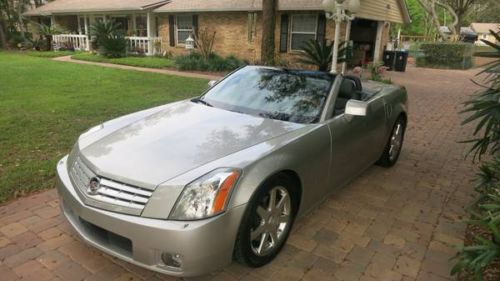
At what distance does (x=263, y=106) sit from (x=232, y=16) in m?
15.0

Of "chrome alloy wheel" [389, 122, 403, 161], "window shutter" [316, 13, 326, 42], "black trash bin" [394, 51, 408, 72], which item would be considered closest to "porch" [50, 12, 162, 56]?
"window shutter" [316, 13, 326, 42]

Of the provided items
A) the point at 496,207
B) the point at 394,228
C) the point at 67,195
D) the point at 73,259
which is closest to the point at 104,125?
the point at 67,195

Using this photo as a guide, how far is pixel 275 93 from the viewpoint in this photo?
372cm

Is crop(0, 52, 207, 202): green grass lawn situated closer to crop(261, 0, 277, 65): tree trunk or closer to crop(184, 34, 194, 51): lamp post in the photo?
crop(261, 0, 277, 65): tree trunk

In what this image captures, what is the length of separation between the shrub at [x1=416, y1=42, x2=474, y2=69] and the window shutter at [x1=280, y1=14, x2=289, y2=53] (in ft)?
34.5

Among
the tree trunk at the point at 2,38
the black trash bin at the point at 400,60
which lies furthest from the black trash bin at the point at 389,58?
the tree trunk at the point at 2,38

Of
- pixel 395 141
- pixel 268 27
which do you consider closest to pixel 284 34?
pixel 268 27

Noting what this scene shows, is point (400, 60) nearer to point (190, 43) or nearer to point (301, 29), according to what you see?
point (301, 29)

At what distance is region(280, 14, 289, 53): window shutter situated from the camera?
16328mm

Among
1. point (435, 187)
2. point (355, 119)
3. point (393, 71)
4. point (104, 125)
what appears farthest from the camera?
point (393, 71)

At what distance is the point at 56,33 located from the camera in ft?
77.8

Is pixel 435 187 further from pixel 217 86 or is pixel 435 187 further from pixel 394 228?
pixel 217 86

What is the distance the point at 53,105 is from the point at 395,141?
6520 mm

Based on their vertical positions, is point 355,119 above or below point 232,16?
below
